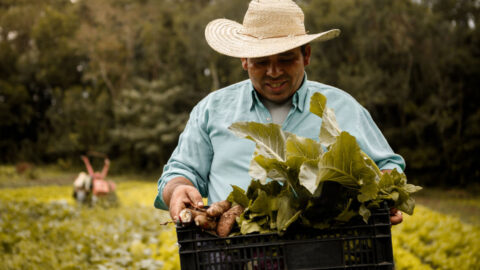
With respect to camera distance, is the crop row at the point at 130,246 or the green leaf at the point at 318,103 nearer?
the green leaf at the point at 318,103

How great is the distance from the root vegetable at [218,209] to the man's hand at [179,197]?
0.10 m

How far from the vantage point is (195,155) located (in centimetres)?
253

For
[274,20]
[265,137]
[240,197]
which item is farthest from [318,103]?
[274,20]

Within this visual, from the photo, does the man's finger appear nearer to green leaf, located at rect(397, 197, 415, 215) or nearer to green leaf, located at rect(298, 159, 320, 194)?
green leaf, located at rect(298, 159, 320, 194)

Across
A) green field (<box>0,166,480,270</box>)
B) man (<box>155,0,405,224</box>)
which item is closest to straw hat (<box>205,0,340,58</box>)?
man (<box>155,0,405,224</box>)

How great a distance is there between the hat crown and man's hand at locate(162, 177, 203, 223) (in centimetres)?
84

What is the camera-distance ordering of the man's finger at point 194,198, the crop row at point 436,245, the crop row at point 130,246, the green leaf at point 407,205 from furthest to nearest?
the crop row at point 436,245 → the crop row at point 130,246 → the man's finger at point 194,198 → the green leaf at point 407,205

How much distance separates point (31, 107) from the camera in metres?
35.8

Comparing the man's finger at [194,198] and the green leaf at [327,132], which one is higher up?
the green leaf at [327,132]

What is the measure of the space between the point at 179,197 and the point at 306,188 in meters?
0.59

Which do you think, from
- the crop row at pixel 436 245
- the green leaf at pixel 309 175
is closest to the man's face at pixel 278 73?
the green leaf at pixel 309 175

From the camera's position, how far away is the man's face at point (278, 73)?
2373 mm

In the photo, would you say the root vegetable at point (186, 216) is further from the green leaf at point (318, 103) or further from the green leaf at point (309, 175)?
the green leaf at point (318, 103)

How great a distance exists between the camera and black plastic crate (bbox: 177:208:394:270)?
171 centimetres
